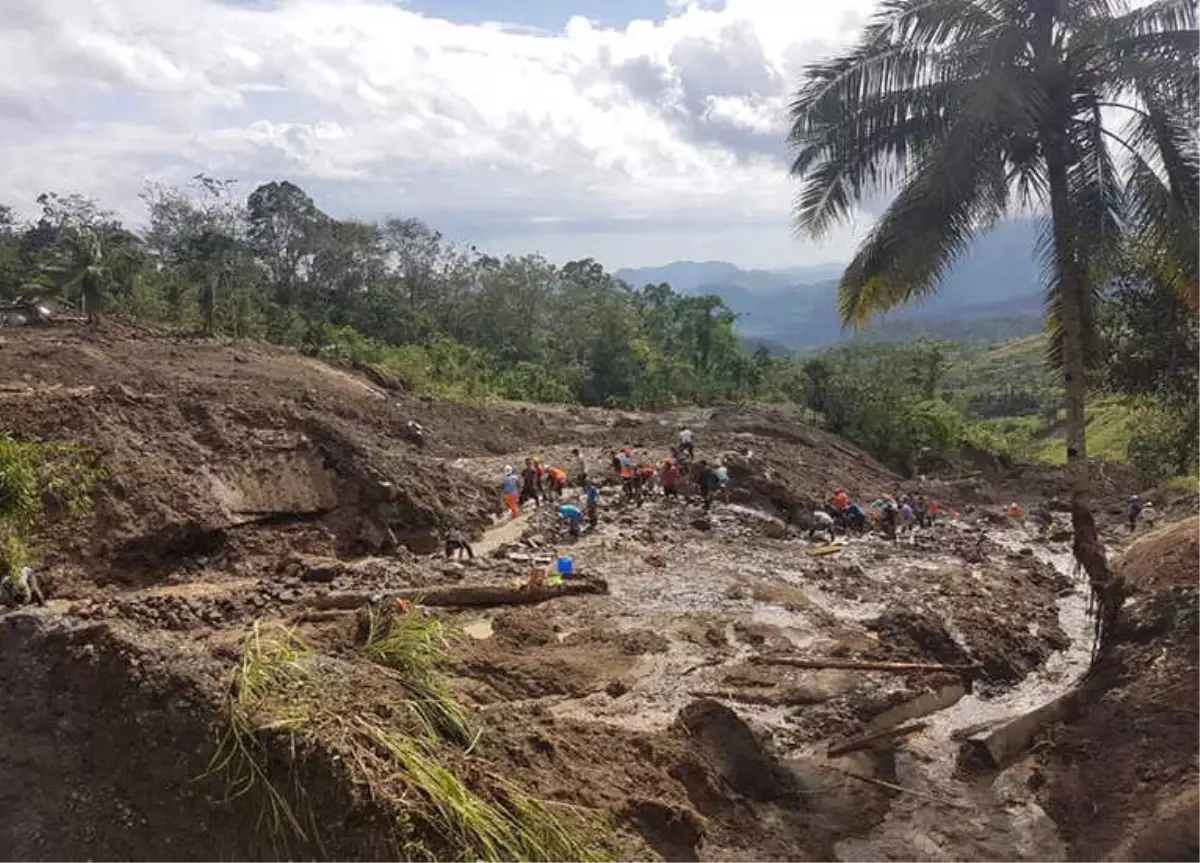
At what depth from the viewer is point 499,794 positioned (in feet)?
17.3

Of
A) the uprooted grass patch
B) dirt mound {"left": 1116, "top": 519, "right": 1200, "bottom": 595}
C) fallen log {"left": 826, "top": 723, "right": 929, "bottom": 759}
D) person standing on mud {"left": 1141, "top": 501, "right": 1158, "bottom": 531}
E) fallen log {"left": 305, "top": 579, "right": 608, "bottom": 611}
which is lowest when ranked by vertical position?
person standing on mud {"left": 1141, "top": 501, "right": 1158, "bottom": 531}

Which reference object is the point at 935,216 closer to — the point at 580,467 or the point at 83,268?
the point at 580,467

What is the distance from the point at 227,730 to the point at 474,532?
1222 cm

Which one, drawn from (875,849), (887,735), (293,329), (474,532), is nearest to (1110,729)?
(887,735)

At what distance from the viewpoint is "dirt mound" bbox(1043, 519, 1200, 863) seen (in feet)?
24.0

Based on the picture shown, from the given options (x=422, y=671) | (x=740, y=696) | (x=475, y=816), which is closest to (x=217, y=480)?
(x=740, y=696)

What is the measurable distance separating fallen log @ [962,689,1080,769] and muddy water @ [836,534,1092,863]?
0.21 meters

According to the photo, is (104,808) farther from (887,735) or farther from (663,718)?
(887,735)

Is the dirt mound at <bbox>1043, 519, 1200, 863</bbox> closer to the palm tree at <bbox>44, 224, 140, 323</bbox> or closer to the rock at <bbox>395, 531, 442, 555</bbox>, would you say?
→ the rock at <bbox>395, 531, 442, 555</bbox>

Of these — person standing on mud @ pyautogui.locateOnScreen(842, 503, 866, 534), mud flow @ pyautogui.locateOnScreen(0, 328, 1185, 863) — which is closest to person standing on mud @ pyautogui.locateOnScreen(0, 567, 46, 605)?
mud flow @ pyautogui.locateOnScreen(0, 328, 1185, 863)

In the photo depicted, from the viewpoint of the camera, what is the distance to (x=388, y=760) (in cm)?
493

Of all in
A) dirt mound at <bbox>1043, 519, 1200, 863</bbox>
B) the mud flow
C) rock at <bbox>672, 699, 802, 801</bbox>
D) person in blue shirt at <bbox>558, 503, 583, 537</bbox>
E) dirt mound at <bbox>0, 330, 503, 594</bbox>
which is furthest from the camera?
person in blue shirt at <bbox>558, 503, 583, 537</bbox>

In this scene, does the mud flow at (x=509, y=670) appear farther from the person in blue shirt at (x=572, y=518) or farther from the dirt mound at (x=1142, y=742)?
the person in blue shirt at (x=572, y=518)

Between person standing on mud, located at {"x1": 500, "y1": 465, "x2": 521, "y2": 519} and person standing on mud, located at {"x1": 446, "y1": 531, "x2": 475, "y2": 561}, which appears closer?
person standing on mud, located at {"x1": 446, "y1": 531, "x2": 475, "y2": 561}
